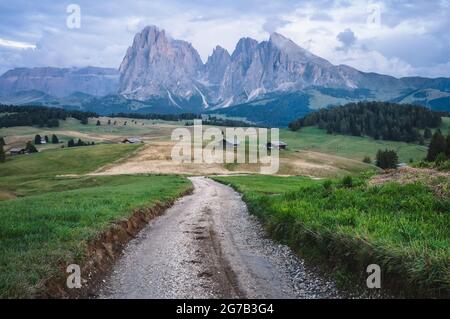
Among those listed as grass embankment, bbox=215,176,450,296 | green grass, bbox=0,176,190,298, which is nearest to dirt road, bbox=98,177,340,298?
grass embankment, bbox=215,176,450,296

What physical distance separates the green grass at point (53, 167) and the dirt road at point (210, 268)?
225 feet

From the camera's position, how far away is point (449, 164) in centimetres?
2414

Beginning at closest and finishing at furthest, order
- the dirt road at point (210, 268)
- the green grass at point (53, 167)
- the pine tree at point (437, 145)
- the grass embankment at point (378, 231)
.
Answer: the grass embankment at point (378, 231)
the dirt road at point (210, 268)
the green grass at point (53, 167)
the pine tree at point (437, 145)

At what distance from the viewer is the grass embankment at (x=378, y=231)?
11.3m

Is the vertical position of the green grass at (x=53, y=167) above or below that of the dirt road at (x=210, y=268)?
below

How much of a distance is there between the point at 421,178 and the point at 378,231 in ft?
31.1

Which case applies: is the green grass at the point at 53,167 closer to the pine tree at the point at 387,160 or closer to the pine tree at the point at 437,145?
the pine tree at the point at 387,160

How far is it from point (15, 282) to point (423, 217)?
15.3m

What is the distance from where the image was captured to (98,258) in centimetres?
1669

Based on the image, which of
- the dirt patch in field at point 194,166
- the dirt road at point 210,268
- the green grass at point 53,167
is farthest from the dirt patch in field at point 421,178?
the dirt patch in field at point 194,166

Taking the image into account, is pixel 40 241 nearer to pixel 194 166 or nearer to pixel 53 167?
pixel 194 166

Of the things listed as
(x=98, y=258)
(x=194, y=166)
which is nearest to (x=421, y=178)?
(x=98, y=258)

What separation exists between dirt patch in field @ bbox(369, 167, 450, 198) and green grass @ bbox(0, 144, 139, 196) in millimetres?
71180

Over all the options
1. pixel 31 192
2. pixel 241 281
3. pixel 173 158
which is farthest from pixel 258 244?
pixel 173 158
